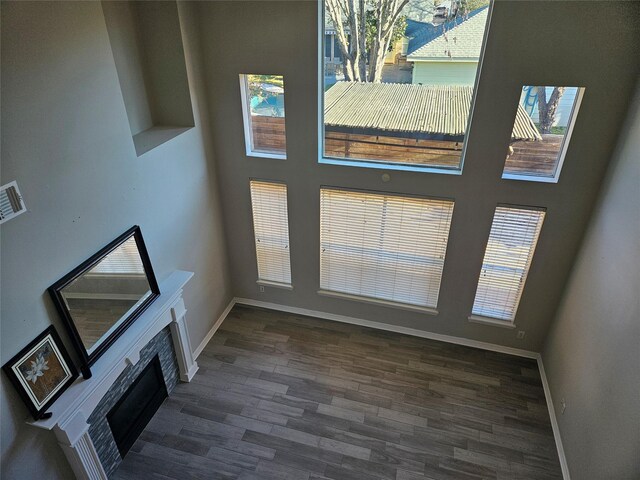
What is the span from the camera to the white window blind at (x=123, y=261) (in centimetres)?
342

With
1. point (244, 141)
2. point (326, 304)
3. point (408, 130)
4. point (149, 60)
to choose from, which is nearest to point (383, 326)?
point (326, 304)

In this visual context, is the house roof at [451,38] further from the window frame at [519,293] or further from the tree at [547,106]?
the window frame at [519,293]

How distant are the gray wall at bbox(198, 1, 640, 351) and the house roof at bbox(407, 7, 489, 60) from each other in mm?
180

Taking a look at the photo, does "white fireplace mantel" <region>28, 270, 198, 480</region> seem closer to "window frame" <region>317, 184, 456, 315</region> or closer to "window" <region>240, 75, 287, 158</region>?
"window" <region>240, 75, 287, 158</region>

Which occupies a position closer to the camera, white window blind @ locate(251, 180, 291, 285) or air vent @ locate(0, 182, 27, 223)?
air vent @ locate(0, 182, 27, 223)

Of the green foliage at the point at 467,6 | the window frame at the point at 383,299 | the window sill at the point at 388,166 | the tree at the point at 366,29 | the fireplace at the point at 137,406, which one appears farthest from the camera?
the window frame at the point at 383,299

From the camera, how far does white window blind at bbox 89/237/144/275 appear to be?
342 centimetres

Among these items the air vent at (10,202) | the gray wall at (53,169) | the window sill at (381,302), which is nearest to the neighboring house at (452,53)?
the window sill at (381,302)

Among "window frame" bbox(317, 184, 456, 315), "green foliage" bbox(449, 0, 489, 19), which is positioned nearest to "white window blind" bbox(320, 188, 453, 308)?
"window frame" bbox(317, 184, 456, 315)

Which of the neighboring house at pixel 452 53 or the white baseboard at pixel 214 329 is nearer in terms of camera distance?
the neighboring house at pixel 452 53

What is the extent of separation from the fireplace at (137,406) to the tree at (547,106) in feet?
14.5

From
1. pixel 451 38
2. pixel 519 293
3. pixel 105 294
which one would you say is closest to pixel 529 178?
pixel 519 293

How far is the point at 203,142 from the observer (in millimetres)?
4742

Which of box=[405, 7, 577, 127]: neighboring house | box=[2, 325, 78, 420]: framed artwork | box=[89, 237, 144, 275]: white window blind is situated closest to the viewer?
box=[2, 325, 78, 420]: framed artwork
